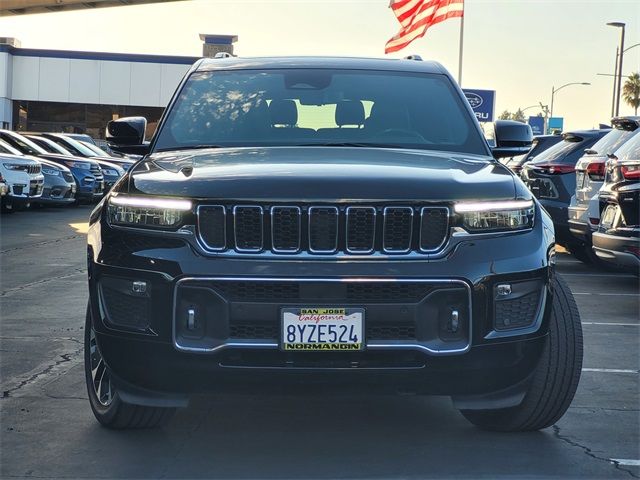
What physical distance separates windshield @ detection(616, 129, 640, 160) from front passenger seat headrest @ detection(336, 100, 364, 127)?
4.75 meters

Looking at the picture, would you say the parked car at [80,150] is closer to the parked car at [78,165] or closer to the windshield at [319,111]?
the parked car at [78,165]

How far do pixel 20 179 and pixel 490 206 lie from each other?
18.8 m

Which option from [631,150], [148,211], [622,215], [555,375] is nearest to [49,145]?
[631,150]

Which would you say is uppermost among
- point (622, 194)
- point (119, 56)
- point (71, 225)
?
point (119, 56)

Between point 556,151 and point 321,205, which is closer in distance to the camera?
point 321,205

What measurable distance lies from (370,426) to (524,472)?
0.99 metres

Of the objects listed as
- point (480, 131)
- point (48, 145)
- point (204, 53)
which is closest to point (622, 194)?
point (480, 131)

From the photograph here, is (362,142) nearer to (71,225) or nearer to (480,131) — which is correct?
(480,131)

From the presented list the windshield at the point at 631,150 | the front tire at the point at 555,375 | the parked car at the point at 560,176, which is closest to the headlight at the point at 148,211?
the front tire at the point at 555,375

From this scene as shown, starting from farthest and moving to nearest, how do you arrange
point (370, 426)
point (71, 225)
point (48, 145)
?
1. point (48, 145)
2. point (71, 225)
3. point (370, 426)

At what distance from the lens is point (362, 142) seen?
6082mm

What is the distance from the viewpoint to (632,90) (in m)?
107

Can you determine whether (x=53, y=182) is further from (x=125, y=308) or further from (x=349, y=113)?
(x=125, y=308)

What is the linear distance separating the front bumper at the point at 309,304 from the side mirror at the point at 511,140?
69.8 inches
